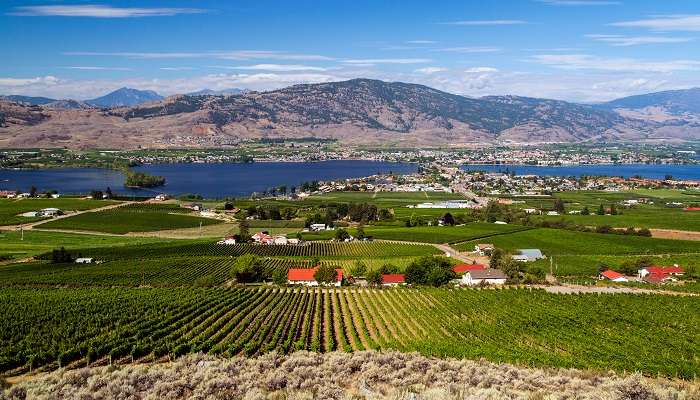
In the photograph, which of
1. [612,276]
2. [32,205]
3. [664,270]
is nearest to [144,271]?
[612,276]

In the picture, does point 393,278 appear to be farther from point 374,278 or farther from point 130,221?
point 130,221

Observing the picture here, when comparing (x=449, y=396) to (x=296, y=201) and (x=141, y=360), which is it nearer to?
(x=141, y=360)

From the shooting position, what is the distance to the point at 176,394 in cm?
1444

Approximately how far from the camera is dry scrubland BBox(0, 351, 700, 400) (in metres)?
14.0

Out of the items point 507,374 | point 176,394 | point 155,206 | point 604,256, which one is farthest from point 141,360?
point 155,206

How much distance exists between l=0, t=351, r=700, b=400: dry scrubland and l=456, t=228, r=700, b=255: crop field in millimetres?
46215

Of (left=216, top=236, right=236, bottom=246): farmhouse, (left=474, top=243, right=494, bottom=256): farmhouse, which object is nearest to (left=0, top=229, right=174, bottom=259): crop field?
(left=216, top=236, right=236, bottom=246): farmhouse

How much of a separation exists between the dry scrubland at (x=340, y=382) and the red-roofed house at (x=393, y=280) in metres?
26.1

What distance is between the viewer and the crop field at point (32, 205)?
80.4 metres

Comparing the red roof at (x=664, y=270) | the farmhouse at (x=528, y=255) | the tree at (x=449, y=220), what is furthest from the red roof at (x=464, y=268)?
the tree at (x=449, y=220)

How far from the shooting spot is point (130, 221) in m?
81.8

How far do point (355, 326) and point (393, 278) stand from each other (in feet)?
54.8

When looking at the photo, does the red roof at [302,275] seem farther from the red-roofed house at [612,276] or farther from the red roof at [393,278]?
the red-roofed house at [612,276]

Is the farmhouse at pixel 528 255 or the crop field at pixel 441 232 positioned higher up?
the farmhouse at pixel 528 255
